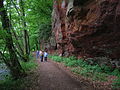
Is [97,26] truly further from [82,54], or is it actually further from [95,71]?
[82,54]

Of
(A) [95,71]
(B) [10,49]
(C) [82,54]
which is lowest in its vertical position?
(A) [95,71]

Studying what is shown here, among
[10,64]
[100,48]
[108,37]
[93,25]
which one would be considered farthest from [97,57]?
[10,64]

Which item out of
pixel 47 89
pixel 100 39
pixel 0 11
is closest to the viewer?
pixel 47 89

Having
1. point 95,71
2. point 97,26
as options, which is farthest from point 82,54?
point 97,26

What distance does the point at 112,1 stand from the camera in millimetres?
6465

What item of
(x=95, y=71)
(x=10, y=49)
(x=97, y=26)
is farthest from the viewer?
(x=95, y=71)

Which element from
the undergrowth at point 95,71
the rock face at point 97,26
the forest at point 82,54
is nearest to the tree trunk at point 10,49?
the forest at point 82,54

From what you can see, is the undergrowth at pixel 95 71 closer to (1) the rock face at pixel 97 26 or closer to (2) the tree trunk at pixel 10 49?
(1) the rock face at pixel 97 26

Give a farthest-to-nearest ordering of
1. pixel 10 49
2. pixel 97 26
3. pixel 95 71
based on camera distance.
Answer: pixel 95 71
pixel 97 26
pixel 10 49

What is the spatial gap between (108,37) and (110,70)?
2966mm

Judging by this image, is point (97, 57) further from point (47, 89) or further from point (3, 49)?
point (3, 49)

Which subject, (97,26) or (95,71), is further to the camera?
(95,71)

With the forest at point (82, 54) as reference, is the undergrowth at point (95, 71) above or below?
below

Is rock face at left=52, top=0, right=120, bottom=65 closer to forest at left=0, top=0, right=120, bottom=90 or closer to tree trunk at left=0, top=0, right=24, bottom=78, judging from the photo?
forest at left=0, top=0, right=120, bottom=90
